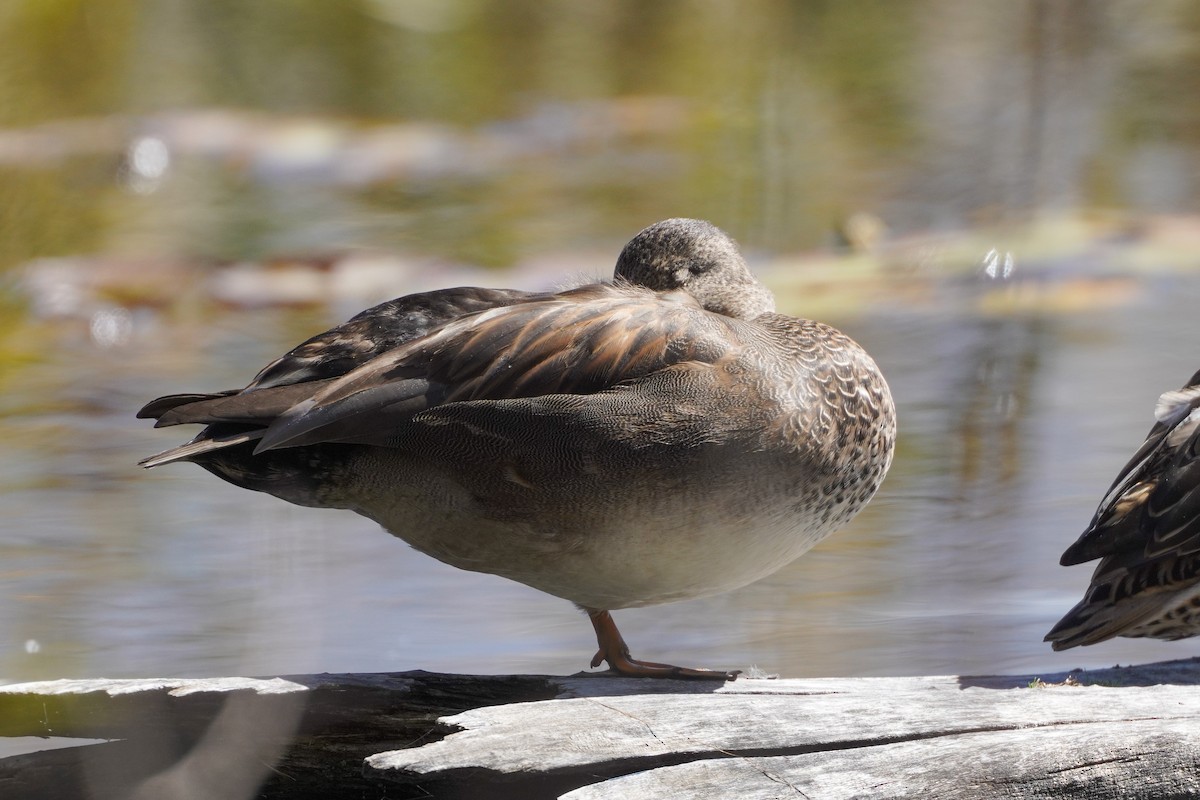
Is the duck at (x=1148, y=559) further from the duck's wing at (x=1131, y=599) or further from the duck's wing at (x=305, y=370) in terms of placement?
the duck's wing at (x=305, y=370)

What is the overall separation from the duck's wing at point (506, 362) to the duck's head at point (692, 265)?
8.6 inches

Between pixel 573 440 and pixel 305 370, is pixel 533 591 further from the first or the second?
pixel 573 440

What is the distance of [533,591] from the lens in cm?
420

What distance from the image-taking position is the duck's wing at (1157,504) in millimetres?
2504

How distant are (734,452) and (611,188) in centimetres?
388

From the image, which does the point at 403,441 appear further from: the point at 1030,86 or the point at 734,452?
the point at 1030,86

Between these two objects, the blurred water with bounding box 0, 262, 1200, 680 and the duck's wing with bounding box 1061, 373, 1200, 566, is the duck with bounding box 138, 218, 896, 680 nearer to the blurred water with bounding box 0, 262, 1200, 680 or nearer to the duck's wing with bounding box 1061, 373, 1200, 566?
the duck's wing with bounding box 1061, 373, 1200, 566

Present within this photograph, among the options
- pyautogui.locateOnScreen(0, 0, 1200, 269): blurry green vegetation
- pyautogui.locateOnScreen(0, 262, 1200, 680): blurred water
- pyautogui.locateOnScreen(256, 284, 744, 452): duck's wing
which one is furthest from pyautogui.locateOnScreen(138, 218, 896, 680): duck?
pyautogui.locateOnScreen(0, 0, 1200, 269): blurry green vegetation

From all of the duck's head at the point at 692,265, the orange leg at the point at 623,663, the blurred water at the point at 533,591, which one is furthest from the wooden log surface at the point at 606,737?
the blurred water at the point at 533,591

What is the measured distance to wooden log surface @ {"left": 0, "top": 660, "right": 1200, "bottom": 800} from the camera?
76.4 inches

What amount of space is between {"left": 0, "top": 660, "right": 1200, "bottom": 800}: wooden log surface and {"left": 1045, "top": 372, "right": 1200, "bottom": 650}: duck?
0.13 meters

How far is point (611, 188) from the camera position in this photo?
19.7 ft

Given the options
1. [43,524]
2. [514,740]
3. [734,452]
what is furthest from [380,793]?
[43,524]

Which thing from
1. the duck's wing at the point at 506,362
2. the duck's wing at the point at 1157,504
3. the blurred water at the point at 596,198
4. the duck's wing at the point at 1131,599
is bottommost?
the duck's wing at the point at 1131,599
